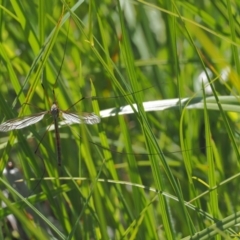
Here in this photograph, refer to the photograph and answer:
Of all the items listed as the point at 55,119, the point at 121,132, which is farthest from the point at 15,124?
the point at 121,132

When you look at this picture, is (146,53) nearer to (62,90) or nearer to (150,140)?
(62,90)

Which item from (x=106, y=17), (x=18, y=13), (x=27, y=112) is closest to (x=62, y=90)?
(x=27, y=112)

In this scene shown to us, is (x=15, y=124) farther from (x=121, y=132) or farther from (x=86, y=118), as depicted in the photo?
(x=121, y=132)

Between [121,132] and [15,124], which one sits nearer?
[15,124]

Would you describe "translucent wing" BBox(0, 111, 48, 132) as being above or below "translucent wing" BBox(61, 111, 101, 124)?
above

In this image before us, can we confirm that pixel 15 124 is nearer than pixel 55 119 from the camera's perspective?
Yes

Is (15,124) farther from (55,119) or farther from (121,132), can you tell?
(121,132)

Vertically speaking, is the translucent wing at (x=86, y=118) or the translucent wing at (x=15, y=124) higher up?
the translucent wing at (x=15, y=124)

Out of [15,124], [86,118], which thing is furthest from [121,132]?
[15,124]
